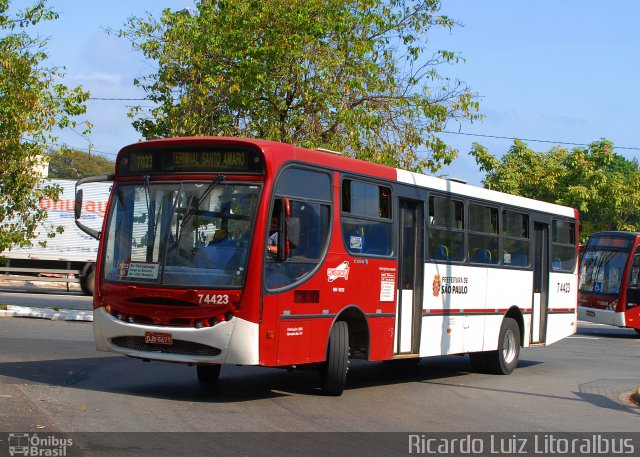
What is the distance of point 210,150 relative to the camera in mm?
10945

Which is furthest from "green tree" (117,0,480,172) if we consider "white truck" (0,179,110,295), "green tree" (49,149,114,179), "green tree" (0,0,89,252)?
"green tree" (49,149,114,179)

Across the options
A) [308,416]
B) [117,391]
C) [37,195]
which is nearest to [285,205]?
[308,416]

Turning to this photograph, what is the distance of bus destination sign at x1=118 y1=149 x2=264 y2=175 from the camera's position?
35.3 feet

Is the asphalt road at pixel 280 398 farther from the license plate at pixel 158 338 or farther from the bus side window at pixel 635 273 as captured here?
the bus side window at pixel 635 273

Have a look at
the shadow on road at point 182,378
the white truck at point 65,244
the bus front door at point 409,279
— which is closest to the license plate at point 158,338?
the shadow on road at point 182,378

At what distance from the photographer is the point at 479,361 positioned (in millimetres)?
16312

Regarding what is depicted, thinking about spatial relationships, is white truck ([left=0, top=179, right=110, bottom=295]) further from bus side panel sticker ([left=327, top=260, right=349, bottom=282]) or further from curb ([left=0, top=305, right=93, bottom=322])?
bus side panel sticker ([left=327, top=260, right=349, bottom=282])

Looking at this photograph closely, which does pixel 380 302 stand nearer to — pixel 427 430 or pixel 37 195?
pixel 427 430

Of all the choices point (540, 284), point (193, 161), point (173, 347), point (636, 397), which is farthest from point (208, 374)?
point (540, 284)

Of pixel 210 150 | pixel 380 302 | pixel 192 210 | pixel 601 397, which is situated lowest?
pixel 601 397

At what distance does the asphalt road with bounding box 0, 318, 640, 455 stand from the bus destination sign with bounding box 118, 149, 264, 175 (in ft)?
8.76

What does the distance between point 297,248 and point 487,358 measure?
6373 mm

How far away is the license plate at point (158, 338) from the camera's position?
10.5 m

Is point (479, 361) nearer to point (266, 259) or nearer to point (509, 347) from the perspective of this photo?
point (509, 347)
